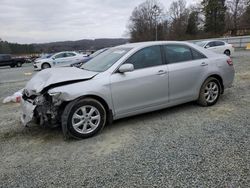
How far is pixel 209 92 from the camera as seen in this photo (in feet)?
18.0

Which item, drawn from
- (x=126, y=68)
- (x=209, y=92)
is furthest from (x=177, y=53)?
(x=126, y=68)

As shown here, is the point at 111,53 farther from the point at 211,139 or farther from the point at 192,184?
the point at 192,184

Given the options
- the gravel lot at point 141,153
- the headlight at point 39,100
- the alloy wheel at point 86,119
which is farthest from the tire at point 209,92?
the headlight at point 39,100

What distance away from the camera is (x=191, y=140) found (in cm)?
381

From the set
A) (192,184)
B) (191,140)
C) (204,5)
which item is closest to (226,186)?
(192,184)

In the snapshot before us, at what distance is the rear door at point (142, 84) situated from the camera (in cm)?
434

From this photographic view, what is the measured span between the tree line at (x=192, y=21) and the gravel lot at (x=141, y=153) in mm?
44149

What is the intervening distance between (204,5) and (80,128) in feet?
203

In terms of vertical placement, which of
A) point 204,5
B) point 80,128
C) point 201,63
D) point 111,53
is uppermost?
point 204,5

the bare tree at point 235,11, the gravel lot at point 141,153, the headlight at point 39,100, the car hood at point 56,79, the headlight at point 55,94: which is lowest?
the gravel lot at point 141,153

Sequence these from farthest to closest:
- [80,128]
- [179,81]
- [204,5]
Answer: [204,5] < [179,81] < [80,128]

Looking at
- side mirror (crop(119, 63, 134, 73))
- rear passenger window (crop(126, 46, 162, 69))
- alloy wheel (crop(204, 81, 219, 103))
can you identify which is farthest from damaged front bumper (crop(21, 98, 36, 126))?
alloy wheel (crop(204, 81, 219, 103))

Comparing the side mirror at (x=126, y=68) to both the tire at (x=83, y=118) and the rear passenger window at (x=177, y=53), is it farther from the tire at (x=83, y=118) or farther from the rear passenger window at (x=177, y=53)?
the rear passenger window at (x=177, y=53)

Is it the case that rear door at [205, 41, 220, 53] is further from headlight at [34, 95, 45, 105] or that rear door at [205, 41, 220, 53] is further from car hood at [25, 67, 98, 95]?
headlight at [34, 95, 45, 105]
